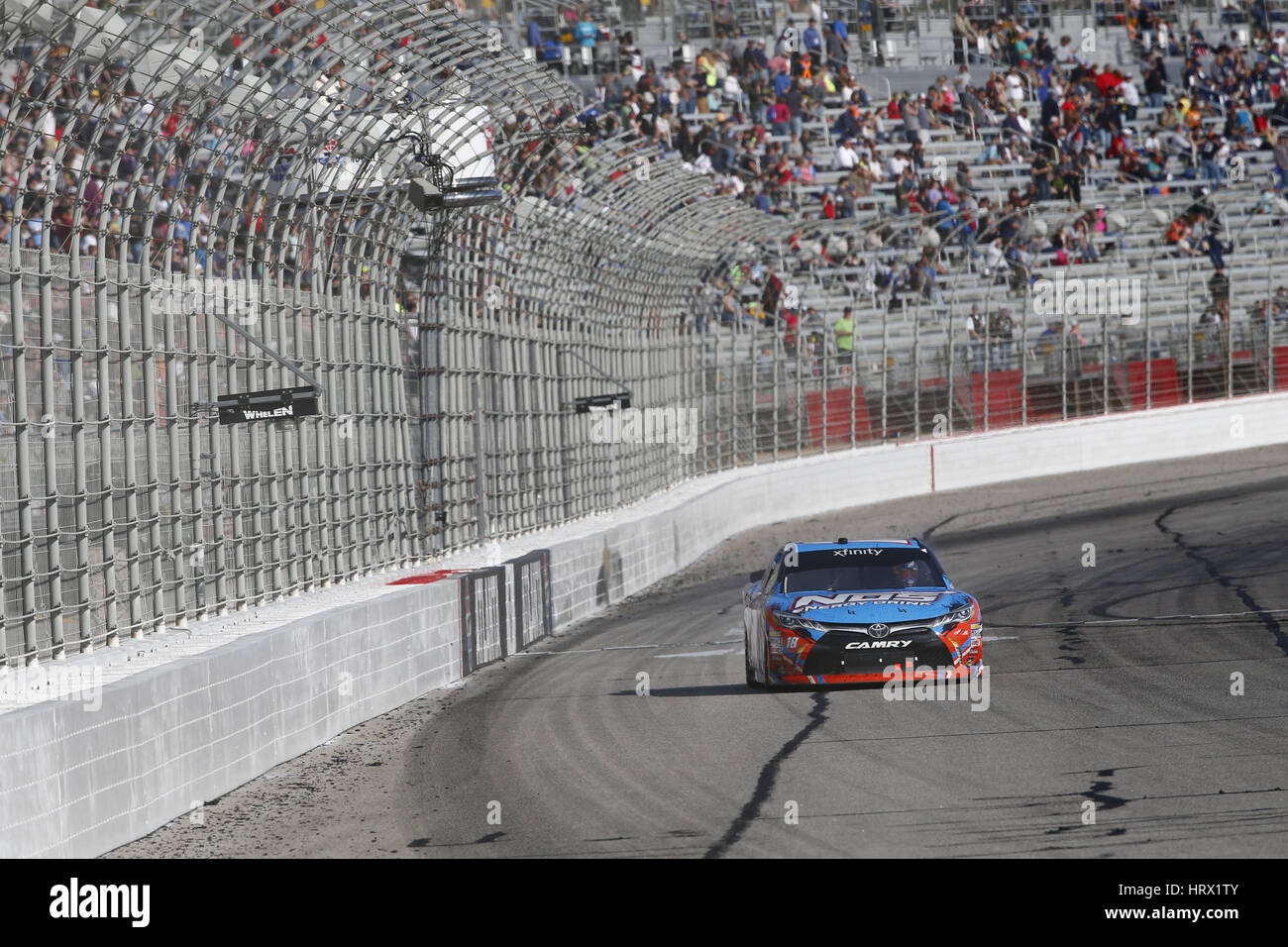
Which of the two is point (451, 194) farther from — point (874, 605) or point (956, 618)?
point (956, 618)

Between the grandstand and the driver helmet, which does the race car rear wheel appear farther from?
the grandstand

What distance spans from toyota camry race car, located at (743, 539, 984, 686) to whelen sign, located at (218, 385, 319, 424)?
3922mm

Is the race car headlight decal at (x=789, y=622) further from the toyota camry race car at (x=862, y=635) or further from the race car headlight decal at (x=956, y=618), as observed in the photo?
the race car headlight decal at (x=956, y=618)

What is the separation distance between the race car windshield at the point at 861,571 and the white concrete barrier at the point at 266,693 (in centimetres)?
290

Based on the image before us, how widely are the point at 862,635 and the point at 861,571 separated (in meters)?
1.33

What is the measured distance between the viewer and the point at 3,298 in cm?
952

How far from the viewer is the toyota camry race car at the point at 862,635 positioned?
506 inches

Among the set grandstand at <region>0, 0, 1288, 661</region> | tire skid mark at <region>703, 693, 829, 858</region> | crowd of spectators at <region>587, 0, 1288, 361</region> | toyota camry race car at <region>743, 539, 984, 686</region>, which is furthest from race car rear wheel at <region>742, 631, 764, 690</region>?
crowd of spectators at <region>587, 0, 1288, 361</region>

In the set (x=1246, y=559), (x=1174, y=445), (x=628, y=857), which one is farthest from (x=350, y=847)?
(x=1174, y=445)

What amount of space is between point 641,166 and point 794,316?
10298 millimetres

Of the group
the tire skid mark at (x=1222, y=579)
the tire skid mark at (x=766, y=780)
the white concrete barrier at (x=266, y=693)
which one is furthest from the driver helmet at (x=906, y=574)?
the white concrete barrier at (x=266, y=693)

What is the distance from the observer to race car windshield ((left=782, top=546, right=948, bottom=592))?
45.8 feet

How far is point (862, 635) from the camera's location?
1295cm
